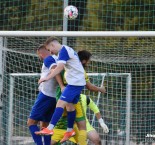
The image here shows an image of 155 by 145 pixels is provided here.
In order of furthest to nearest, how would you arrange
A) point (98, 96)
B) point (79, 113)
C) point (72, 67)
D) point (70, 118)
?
1. point (98, 96)
2. point (79, 113)
3. point (70, 118)
4. point (72, 67)

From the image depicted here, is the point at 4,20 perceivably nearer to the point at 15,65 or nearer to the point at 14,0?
the point at 14,0

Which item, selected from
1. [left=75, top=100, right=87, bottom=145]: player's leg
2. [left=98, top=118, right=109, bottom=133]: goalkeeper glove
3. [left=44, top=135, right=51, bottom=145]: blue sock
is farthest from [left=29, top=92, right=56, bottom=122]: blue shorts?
[left=98, top=118, right=109, bottom=133]: goalkeeper glove

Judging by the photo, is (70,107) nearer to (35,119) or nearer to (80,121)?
(80,121)

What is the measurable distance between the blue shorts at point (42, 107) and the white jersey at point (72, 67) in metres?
0.56

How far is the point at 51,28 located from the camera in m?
23.2

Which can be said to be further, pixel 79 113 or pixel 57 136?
pixel 57 136

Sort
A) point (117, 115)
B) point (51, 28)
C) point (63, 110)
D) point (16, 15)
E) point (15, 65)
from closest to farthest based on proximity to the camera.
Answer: point (63, 110), point (15, 65), point (117, 115), point (16, 15), point (51, 28)

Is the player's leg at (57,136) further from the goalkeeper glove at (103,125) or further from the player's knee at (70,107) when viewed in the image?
the goalkeeper glove at (103,125)

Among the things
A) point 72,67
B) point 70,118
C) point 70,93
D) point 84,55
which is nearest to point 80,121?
point 70,118

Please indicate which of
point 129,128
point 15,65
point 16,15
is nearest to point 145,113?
point 129,128

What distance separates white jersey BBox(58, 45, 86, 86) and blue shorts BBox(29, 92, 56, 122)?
56cm

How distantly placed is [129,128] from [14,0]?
6630 mm

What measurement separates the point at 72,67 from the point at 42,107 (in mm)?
808

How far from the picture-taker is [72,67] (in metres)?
13.3
